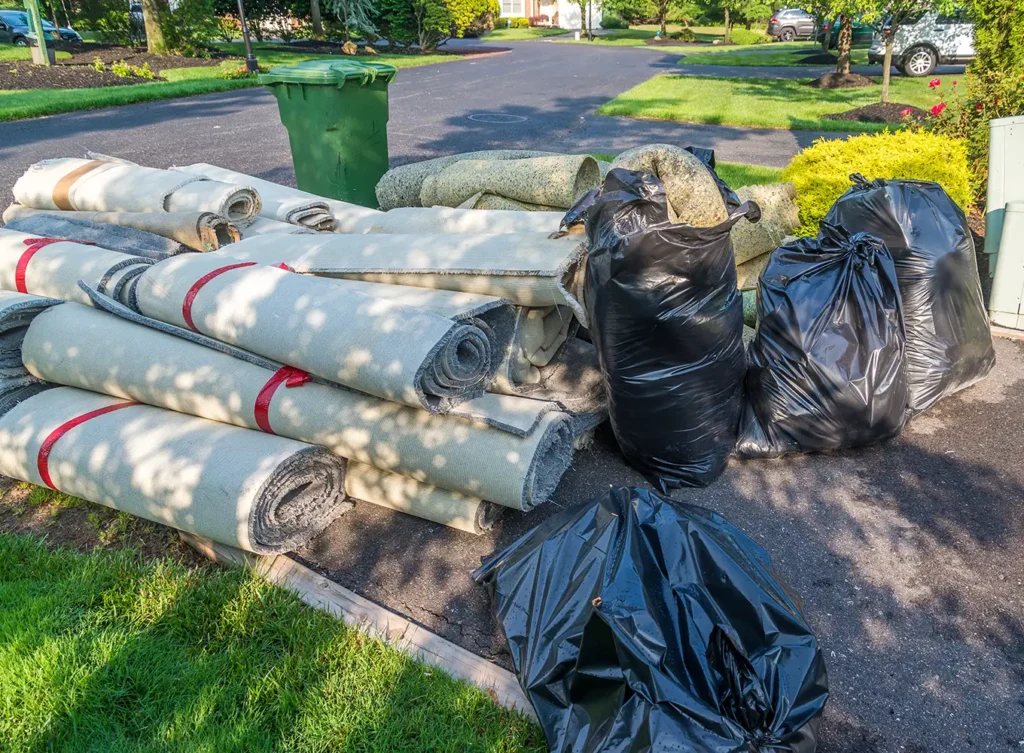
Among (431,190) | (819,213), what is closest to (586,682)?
(431,190)

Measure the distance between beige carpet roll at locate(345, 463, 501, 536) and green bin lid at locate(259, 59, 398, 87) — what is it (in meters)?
3.24

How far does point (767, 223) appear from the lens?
15.1ft

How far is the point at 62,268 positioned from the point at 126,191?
113cm

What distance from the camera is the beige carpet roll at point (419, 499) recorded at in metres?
2.77

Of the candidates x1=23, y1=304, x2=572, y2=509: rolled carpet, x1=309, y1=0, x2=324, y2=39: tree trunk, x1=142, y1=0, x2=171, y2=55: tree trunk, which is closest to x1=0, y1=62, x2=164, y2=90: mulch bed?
x1=142, y1=0, x2=171, y2=55: tree trunk

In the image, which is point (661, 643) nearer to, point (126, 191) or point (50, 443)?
point (50, 443)

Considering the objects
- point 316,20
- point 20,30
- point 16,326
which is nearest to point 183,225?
point 16,326

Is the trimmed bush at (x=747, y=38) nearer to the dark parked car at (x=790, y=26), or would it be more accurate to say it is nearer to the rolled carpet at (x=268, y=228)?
the dark parked car at (x=790, y=26)

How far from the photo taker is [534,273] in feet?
9.82

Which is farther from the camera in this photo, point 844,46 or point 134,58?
point 134,58

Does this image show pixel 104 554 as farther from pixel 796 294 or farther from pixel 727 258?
Answer: pixel 796 294

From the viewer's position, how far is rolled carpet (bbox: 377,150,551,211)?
16.3ft

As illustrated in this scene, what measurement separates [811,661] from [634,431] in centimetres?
124

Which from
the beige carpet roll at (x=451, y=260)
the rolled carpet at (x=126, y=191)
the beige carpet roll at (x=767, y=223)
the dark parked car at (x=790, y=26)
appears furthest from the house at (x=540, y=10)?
the beige carpet roll at (x=451, y=260)
